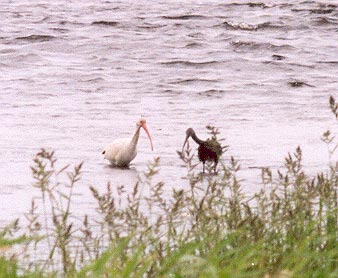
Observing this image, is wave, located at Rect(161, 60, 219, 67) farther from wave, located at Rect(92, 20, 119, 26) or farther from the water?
wave, located at Rect(92, 20, 119, 26)

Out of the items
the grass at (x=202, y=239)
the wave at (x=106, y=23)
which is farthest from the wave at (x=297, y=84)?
the grass at (x=202, y=239)

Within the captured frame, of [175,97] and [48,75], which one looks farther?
[48,75]

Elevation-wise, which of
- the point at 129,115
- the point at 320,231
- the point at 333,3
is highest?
the point at 320,231

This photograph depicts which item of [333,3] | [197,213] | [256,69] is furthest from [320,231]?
[333,3]

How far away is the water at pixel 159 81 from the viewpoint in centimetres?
1401

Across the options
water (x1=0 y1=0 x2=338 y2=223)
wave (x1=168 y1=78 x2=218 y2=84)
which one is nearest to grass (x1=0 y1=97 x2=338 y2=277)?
water (x1=0 y1=0 x2=338 y2=223)

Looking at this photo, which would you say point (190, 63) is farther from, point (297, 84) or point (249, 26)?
point (249, 26)

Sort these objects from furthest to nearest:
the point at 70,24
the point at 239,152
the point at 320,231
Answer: the point at 70,24 < the point at 239,152 < the point at 320,231

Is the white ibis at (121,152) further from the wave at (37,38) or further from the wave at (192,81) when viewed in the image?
the wave at (37,38)

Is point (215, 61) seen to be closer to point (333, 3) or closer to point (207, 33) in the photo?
point (207, 33)

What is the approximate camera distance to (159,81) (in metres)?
22.4

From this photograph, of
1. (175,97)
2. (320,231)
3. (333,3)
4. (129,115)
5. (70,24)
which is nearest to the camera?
(320,231)

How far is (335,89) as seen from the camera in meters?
21.6

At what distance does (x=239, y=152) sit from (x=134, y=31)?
637 inches
